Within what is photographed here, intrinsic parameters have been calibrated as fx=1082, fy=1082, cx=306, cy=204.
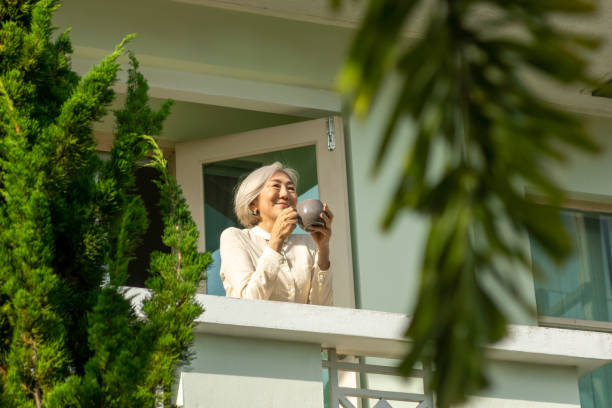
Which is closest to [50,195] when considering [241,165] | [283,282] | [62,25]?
[283,282]

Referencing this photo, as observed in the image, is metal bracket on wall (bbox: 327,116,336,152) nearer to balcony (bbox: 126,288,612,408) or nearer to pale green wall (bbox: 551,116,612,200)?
pale green wall (bbox: 551,116,612,200)

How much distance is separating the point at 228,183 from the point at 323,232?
1617 millimetres

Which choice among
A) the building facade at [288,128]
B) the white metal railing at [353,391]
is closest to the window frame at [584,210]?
the building facade at [288,128]

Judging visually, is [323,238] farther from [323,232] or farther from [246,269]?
[246,269]

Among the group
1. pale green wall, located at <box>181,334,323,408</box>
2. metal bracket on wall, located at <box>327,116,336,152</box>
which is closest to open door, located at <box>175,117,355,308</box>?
metal bracket on wall, located at <box>327,116,336,152</box>

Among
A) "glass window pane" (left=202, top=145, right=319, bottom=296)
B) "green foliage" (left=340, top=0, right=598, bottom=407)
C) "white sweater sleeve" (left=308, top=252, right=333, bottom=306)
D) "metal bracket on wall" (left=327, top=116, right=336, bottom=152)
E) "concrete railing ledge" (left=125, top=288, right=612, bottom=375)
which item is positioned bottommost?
"green foliage" (left=340, top=0, right=598, bottom=407)

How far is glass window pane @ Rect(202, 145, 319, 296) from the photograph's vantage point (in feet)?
19.7

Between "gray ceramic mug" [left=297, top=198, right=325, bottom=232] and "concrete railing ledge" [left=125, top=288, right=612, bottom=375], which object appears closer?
"concrete railing ledge" [left=125, top=288, right=612, bottom=375]

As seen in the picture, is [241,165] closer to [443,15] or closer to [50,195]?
[50,195]

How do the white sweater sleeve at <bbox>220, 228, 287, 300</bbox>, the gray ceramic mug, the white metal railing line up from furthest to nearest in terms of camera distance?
the gray ceramic mug
the white sweater sleeve at <bbox>220, 228, 287, 300</bbox>
the white metal railing

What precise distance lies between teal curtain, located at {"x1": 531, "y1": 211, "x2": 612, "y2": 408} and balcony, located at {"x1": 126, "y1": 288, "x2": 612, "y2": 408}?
2.39m

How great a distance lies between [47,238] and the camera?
8.36 feet

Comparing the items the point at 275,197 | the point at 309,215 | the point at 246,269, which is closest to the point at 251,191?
the point at 275,197

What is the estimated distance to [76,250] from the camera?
8.79 ft
